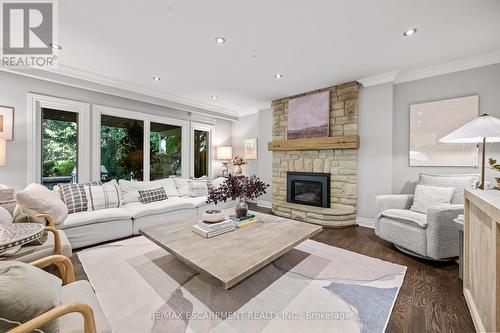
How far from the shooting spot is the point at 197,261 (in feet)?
5.04

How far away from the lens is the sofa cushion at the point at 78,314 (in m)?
→ 0.92

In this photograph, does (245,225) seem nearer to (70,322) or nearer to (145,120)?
(70,322)

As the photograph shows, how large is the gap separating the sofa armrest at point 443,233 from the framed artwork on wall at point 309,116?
2186mm

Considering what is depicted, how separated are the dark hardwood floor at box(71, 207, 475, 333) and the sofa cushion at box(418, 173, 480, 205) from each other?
0.81m

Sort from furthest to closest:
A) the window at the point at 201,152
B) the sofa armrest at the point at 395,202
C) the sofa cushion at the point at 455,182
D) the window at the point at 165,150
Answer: the window at the point at 201,152
the window at the point at 165,150
the sofa armrest at the point at 395,202
the sofa cushion at the point at 455,182

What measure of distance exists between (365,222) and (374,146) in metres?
1.34

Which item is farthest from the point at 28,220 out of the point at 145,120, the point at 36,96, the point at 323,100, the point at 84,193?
the point at 323,100

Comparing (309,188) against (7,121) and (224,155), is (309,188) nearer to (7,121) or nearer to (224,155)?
(224,155)

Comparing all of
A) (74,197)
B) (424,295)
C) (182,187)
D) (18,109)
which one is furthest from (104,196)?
(424,295)

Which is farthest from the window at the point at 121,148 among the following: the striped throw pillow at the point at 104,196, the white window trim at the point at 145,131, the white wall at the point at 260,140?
the white wall at the point at 260,140

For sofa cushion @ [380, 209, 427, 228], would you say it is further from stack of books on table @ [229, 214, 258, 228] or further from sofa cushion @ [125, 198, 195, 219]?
sofa cushion @ [125, 198, 195, 219]

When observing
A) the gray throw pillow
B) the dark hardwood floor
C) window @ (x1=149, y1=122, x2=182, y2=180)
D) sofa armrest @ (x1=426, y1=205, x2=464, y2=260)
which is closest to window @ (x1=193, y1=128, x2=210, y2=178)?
window @ (x1=149, y1=122, x2=182, y2=180)

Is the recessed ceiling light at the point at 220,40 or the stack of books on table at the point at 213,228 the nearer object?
the stack of books on table at the point at 213,228

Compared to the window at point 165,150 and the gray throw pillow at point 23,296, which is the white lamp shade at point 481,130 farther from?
the window at point 165,150
